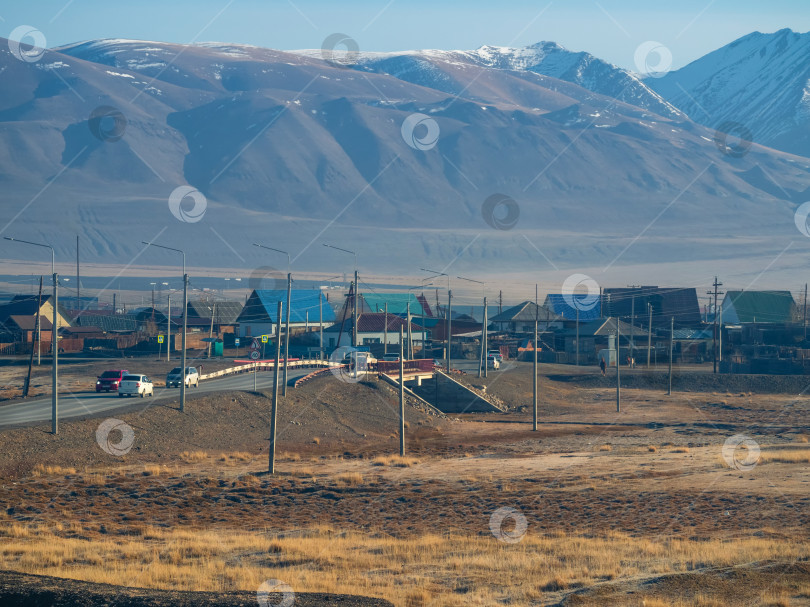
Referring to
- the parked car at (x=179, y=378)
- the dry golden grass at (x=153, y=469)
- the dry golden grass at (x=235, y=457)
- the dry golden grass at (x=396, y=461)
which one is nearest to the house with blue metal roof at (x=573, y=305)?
the parked car at (x=179, y=378)

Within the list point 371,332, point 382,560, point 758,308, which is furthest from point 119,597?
point 758,308

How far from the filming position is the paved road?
153 ft

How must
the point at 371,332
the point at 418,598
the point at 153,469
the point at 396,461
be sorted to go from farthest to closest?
1. the point at 371,332
2. the point at 396,461
3. the point at 153,469
4. the point at 418,598

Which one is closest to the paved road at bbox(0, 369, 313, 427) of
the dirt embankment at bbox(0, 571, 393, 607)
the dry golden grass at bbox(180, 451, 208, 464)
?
the dry golden grass at bbox(180, 451, 208, 464)

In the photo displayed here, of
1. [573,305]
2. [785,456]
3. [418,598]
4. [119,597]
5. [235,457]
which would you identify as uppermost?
[573,305]

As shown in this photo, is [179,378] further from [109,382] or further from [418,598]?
[418,598]

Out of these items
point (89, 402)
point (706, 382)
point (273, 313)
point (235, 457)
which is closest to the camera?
point (235, 457)

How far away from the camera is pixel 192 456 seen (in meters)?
45.3

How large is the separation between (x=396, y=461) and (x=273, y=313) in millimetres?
64919

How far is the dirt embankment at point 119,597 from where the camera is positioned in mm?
18969

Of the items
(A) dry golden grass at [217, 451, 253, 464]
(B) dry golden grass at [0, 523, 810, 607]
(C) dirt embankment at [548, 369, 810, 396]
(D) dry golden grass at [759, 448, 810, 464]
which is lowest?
(B) dry golden grass at [0, 523, 810, 607]

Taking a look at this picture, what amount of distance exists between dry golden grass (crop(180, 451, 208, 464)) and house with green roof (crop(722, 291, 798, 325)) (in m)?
90.4

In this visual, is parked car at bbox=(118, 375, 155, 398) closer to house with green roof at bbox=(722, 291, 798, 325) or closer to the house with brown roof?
the house with brown roof

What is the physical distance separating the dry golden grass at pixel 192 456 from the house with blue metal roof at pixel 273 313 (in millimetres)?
59264
